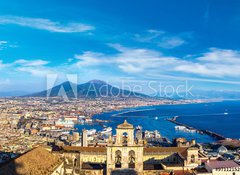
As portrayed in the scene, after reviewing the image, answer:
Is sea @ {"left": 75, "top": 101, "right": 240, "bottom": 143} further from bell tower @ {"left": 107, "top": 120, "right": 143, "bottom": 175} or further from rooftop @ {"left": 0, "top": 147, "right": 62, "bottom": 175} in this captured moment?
rooftop @ {"left": 0, "top": 147, "right": 62, "bottom": 175}

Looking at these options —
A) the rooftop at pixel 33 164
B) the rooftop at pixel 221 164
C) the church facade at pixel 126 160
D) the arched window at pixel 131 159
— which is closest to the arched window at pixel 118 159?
the church facade at pixel 126 160

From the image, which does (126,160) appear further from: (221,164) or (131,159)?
(221,164)

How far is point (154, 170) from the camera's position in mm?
21562

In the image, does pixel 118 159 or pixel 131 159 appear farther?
pixel 131 159

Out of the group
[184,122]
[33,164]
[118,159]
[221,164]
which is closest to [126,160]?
[118,159]

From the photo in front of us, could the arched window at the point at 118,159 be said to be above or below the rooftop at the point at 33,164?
below

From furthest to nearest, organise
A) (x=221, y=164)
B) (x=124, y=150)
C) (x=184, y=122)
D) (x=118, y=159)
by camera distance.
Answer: (x=184, y=122), (x=118, y=159), (x=124, y=150), (x=221, y=164)

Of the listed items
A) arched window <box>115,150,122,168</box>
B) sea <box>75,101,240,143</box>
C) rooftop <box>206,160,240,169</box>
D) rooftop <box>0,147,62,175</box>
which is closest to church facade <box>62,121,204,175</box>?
arched window <box>115,150,122,168</box>

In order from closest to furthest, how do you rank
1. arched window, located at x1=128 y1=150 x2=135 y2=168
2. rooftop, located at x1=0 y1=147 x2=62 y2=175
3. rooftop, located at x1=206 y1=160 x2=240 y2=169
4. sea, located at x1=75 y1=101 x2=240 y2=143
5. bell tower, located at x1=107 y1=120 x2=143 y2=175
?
rooftop, located at x1=0 y1=147 x2=62 y2=175
rooftop, located at x1=206 y1=160 x2=240 y2=169
bell tower, located at x1=107 y1=120 x2=143 y2=175
arched window, located at x1=128 y1=150 x2=135 y2=168
sea, located at x1=75 y1=101 x2=240 y2=143

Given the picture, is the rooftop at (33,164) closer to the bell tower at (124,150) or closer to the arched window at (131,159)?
the bell tower at (124,150)

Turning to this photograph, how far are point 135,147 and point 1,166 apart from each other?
8.69 meters

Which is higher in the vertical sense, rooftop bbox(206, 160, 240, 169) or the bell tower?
the bell tower

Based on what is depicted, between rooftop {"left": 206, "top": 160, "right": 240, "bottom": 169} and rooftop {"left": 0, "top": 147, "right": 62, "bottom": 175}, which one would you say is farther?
rooftop {"left": 206, "top": 160, "right": 240, "bottom": 169}

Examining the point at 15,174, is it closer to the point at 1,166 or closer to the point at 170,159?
the point at 1,166
